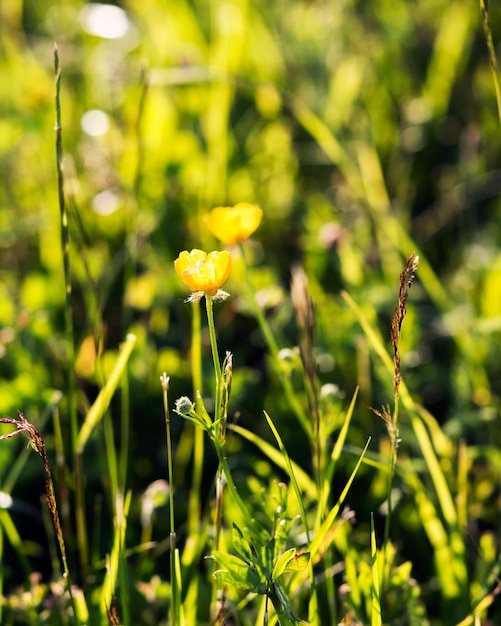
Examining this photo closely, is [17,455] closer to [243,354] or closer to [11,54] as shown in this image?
[243,354]

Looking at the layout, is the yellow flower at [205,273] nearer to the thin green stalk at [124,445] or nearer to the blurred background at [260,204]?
the blurred background at [260,204]

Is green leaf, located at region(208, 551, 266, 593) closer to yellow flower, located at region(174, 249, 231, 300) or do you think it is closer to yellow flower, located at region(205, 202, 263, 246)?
yellow flower, located at region(174, 249, 231, 300)

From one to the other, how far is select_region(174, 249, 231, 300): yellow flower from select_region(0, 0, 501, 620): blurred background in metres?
0.35

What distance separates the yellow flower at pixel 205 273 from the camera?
88 centimetres

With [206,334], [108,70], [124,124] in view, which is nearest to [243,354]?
[206,334]

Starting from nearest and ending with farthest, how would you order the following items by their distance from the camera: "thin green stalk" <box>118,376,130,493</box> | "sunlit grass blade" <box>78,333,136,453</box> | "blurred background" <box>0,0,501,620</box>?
1. "sunlit grass blade" <box>78,333,136,453</box>
2. "thin green stalk" <box>118,376,130,493</box>
3. "blurred background" <box>0,0,501,620</box>

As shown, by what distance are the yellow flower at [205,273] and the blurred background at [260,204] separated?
0.35m

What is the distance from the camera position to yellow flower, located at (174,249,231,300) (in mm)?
876

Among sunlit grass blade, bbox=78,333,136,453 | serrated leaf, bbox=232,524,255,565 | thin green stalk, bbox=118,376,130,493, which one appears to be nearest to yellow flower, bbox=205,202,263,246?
sunlit grass blade, bbox=78,333,136,453

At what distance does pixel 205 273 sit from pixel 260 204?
1.25 m

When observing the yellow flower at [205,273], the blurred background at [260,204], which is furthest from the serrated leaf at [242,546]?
the blurred background at [260,204]

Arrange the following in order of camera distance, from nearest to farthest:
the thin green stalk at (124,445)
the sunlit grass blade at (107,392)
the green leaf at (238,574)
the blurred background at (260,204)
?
the green leaf at (238,574)
the sunlit grass blade at (107,392)
the thin green stalk at (124,445)
the blurred background at (260,204)

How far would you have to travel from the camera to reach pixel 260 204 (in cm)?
211

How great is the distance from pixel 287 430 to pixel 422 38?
1.71 meters
